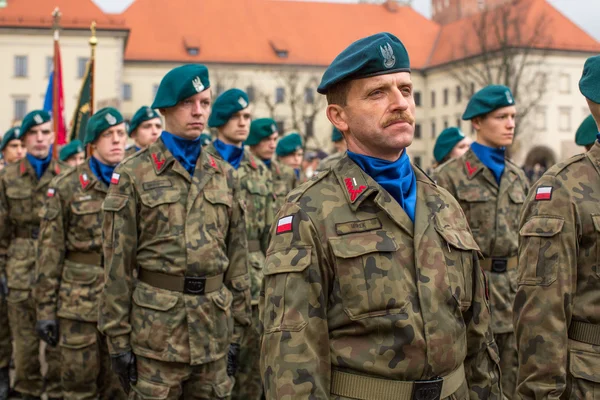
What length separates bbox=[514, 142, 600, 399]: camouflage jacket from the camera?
3.37m

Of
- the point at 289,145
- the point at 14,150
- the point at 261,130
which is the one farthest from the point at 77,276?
the point at 14,150

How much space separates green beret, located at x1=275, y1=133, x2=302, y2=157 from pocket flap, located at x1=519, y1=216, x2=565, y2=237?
23.5 feet

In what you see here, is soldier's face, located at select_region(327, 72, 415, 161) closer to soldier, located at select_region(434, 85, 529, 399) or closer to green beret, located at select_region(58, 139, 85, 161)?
soldier, located at select_region(434, 85, 529, 399)

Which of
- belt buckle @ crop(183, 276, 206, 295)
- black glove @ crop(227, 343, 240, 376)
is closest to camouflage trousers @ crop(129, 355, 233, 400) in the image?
black glove @ crop(227, 343, 240, 376)

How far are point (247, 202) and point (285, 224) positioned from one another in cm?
459

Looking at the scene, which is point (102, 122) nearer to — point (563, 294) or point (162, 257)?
point (162, 257)

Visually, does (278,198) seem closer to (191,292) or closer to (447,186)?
(447,186)

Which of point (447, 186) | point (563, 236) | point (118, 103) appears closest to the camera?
point (563, 236)

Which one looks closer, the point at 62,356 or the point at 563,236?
the point at 563,236

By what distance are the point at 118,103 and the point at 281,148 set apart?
52.0m

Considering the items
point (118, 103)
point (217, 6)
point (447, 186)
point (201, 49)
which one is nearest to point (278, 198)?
point (447, 186)

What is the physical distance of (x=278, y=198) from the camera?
8273 mm

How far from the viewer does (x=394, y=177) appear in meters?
2.90

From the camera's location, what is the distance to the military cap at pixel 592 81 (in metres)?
3.56
